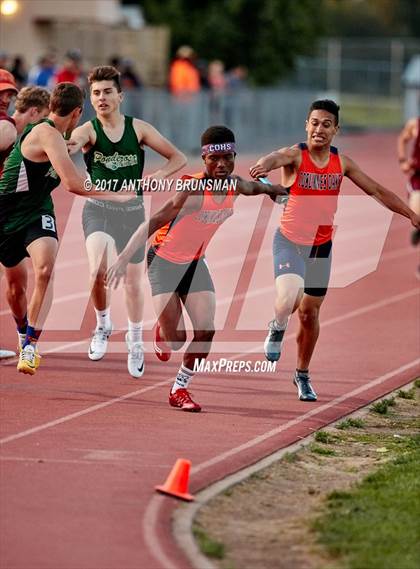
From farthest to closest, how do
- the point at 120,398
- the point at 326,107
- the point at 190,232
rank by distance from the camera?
the point at 120,398
the point at 326,107
the point at 190,232

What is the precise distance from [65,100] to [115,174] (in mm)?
785

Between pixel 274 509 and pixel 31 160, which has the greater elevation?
pixel 31 160

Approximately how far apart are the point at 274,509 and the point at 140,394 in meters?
3.04

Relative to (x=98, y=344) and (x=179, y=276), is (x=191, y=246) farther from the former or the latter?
(x=98, y=344)

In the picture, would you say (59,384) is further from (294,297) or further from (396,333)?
(396,333)

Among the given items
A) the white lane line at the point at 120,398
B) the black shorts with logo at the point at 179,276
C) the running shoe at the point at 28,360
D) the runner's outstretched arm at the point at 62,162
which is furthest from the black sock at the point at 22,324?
the black shorts with logo at the point at 179,276

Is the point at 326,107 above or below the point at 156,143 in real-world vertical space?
above

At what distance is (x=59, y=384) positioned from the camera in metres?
11.3

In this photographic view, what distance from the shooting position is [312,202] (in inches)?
426

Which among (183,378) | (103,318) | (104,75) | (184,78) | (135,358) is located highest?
(104,75)

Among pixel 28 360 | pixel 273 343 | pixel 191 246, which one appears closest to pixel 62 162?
pixel 191 246

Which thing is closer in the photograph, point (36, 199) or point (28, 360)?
point (28, 360)

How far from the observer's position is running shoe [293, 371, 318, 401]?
1101 cm

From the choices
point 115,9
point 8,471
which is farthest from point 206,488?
point 115,9
